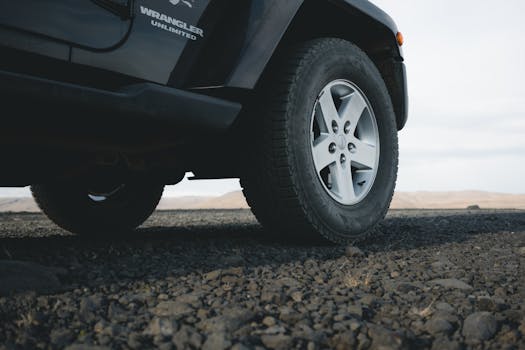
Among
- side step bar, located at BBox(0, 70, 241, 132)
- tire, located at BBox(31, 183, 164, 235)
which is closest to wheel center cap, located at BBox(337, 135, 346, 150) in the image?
side step bar, located at BBox(0, 70, 241, 132)

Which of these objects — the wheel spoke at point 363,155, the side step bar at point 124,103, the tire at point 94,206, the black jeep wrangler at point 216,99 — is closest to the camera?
the side step bar at point 124,103

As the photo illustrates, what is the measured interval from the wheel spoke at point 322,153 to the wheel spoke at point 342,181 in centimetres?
7

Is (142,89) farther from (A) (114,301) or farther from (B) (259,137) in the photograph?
(A) (114,301)

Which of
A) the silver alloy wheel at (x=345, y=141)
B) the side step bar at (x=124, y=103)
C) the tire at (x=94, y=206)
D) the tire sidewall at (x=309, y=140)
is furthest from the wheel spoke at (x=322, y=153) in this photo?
the tire at (x=94, y=206)

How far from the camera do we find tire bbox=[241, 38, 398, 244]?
82.0 inches

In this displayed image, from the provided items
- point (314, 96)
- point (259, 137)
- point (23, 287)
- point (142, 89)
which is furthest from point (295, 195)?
point (23, 287)

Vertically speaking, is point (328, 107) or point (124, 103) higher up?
point (328, 107)

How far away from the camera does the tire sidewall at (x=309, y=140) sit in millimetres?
2113

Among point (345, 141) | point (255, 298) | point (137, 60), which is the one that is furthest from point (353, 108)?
point (255, 298)

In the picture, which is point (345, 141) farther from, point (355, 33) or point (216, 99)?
point (216, 99)

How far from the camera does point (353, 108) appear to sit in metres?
2.52

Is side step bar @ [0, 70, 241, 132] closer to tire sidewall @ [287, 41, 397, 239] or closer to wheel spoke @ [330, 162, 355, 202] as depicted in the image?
tire sidewall @ [287, 41, 397, 239]

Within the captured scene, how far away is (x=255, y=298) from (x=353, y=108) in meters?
1.49

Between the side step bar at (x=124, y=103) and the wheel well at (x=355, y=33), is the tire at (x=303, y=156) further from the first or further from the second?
the side step bar at (x=124, y=103)
